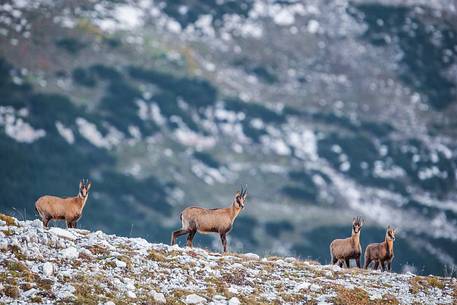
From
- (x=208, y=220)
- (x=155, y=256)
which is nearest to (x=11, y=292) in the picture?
(x=155, y=256)

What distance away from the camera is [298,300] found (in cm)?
2278

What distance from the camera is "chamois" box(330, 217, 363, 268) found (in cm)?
3281

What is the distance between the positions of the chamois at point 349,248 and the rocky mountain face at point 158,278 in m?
Result: 5.46

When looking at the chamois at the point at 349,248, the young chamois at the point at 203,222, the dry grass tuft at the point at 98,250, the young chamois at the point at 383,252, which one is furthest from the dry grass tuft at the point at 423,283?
the dry grass tuft at the point at 98,250

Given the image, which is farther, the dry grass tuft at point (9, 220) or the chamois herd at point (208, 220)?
the chamois herd at point (208, 220)

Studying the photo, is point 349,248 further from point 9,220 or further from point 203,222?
point 9,220

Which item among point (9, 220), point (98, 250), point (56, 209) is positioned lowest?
point (98, 250)

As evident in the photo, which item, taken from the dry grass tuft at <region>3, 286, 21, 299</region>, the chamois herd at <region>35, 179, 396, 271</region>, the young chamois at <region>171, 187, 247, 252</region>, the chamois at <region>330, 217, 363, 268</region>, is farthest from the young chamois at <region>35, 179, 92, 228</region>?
the chamois at <region>330, 217, 363, 268</region>

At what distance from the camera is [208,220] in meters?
31.1

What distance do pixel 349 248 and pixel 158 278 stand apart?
12940 mm

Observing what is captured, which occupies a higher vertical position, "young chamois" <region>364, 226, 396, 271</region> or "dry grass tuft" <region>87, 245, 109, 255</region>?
"young chamois" <region>364, 226, 396, 271</region>

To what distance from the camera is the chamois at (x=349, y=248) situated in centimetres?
3281

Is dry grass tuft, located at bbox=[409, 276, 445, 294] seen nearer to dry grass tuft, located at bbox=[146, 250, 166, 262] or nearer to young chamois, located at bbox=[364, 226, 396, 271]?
young chamois, located at bbox=[364, 226, 396, 271]

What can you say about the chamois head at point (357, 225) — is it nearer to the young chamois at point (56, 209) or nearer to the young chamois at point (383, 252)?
the young chamois at point (383, 252)
